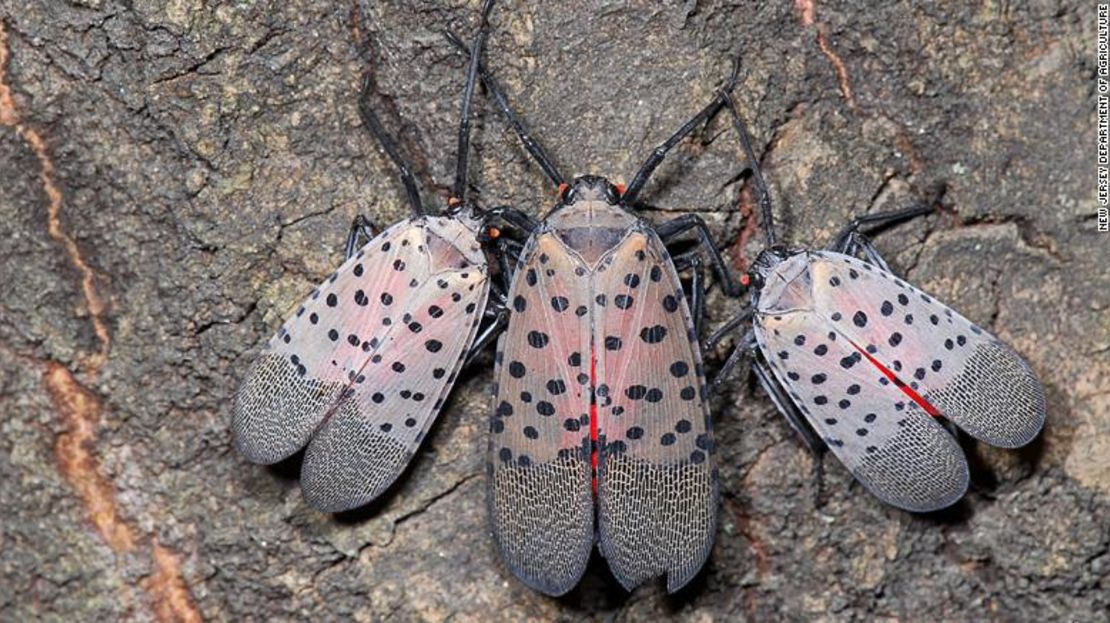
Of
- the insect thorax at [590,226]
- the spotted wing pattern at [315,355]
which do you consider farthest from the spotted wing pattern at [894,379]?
the spotted wing pattern at [315,355]

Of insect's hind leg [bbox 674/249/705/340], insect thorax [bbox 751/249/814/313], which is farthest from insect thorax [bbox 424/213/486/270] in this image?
insect thorax [bbox 751/249/814/313]

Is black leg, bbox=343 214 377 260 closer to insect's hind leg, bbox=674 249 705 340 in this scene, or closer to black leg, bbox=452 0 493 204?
black leg, bbox=452 0 493 204

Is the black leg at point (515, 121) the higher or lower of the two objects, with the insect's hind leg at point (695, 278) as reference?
higher

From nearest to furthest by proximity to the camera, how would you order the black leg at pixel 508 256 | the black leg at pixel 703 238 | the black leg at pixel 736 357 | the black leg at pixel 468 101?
the black leg at pixel 468 101, the black leg at pixel 703 238, the black leg at pixel 736 357, the black leg at pixel 508 256

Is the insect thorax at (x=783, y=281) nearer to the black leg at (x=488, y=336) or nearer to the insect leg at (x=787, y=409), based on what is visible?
the insect leg at (x=787, y=409)

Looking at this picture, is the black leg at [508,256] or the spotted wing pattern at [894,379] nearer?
the spotted wing pattern at [894,379]

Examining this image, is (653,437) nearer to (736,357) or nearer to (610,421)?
(610,421)

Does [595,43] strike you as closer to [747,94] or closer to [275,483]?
[747,94]

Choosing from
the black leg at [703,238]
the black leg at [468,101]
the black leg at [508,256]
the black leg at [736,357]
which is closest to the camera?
the black leg at [468,101]
